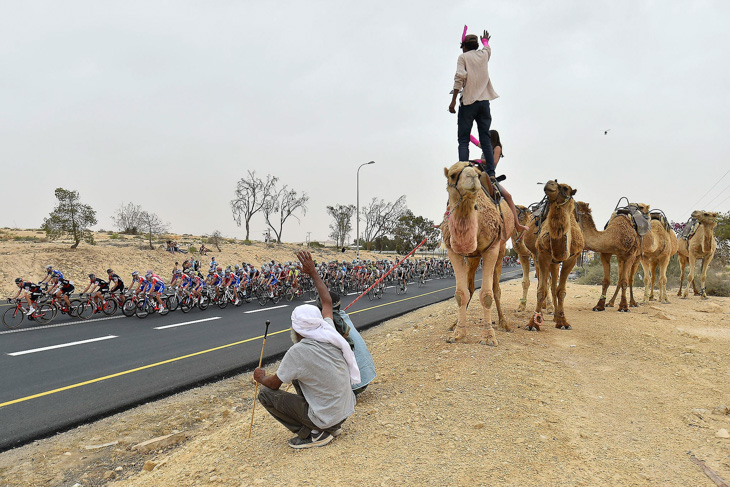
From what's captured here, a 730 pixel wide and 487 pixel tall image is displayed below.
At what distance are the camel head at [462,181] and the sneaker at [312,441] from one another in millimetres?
3385

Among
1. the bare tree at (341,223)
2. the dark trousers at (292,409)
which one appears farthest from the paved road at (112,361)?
the bare tree at (341,223)

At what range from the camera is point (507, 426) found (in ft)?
12.4

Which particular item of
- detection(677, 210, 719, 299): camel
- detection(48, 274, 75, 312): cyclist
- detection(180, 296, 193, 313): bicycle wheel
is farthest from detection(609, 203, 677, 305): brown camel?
detection(48, 274, 75, 312): cyclist

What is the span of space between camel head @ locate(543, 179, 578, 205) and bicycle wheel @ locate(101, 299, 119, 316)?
14.5m

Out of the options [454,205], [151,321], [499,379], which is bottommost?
[151,321]

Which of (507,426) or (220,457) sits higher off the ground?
(507,426)

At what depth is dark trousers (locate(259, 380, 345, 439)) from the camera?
3758mm

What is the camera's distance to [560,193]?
755 cm

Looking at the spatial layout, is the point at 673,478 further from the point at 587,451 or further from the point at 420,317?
the point at 420,317

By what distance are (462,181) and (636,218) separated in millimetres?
8304

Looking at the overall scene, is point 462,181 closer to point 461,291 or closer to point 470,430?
point 461,291

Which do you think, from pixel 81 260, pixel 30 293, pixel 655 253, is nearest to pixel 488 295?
pixel 655 253

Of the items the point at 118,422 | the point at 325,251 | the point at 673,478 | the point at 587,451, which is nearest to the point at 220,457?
the point at 118,422

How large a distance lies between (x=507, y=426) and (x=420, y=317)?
10108 mm
